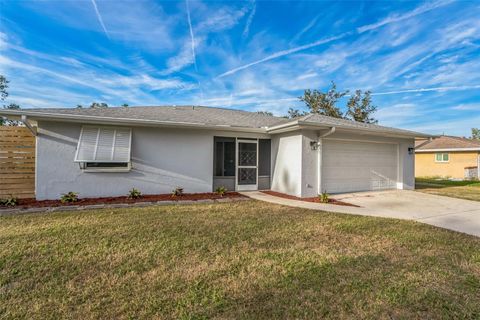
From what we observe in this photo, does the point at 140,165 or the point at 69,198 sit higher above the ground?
the point at 140,165

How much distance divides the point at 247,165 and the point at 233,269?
7.39m

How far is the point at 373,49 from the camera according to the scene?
12609 mm

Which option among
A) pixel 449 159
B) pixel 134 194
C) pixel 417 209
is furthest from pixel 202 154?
Result: pixel 449 159

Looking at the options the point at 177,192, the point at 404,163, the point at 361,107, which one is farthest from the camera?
A: the point at 361,107

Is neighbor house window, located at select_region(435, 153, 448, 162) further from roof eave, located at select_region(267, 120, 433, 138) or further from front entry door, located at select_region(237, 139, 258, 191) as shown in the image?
front entry door, located at select_region(237, 139, 258, 191)

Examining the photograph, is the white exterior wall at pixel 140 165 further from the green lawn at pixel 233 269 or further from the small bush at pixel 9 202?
the green lawn at pixel 233 269

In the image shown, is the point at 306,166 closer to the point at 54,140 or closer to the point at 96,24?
the point at 54,140

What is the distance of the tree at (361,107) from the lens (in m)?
27.5

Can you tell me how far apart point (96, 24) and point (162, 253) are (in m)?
10.2

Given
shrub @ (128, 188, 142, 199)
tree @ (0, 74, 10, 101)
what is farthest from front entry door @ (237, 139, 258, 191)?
tree @ (0, 74, 10, 101)

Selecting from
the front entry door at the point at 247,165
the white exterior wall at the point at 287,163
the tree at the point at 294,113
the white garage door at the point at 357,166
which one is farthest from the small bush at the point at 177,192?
the tree at the point at 294,113

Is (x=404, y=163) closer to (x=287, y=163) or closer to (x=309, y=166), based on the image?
(x=309, y=166)

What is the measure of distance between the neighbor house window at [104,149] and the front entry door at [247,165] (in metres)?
4.60

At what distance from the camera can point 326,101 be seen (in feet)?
94.3
